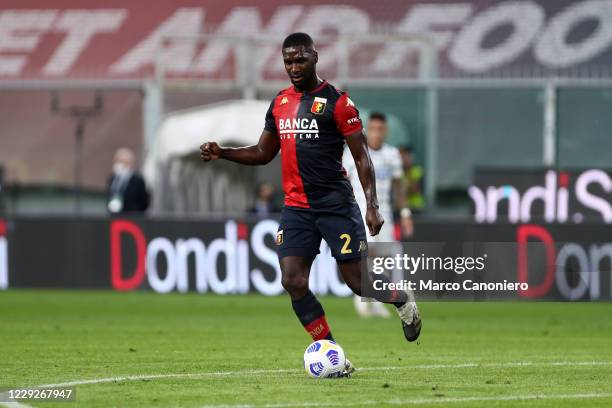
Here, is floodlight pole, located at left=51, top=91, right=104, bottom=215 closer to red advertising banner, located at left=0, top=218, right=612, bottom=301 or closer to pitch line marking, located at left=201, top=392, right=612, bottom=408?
red advertising banner, located at left=0, top=218, right=612, bottom=301

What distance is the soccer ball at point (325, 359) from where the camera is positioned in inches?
330

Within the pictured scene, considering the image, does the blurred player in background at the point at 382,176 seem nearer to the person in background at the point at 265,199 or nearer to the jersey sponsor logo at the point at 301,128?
the person in background at the point at 265,199

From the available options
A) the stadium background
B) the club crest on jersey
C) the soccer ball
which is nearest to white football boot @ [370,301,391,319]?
the stadium background

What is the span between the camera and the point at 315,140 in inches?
338

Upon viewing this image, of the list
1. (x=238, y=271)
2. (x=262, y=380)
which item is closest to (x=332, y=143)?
(x=262, y=380)

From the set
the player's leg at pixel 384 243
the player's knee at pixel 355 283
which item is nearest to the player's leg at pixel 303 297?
the player's knee at pixel 355 283

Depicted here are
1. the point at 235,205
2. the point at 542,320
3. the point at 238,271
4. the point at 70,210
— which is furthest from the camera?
the point at 70,210

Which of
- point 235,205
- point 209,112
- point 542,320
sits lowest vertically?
point 542,320

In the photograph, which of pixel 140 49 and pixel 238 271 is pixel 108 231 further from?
pixel 140 49

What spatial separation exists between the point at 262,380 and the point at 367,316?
22.5 feet

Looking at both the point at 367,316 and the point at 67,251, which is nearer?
the point at 367,316

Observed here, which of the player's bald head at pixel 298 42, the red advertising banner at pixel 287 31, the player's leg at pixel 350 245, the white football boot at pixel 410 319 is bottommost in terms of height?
the white football boot at pixel 410 319

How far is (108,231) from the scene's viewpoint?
61.7 feet

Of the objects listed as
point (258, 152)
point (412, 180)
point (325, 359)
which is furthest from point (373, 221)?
point (412, 180)
